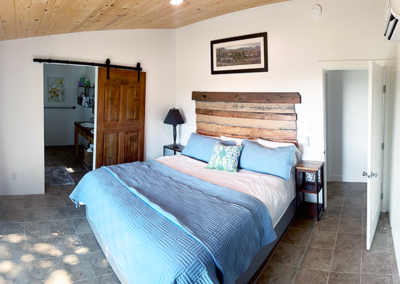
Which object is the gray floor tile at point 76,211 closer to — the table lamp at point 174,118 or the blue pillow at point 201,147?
the blue pillow at point 201,147

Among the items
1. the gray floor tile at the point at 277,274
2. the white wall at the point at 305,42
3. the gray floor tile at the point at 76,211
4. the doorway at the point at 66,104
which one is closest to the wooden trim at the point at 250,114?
the white wall at the point at 305,42

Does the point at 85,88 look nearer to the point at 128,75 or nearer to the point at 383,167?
the point at 128,75

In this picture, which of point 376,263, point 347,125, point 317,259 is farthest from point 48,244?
point 347,125

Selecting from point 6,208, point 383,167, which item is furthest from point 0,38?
point 383,167

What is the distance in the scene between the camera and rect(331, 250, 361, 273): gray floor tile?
269cm

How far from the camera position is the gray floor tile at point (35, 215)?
12.0ft

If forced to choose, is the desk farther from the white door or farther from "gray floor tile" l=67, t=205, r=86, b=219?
the white door

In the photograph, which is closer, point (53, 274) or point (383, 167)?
point (53, 274)

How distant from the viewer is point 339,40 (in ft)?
11.7

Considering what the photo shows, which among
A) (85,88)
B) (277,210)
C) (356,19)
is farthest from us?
(85,88)

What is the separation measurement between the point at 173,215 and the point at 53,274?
3.98 ft

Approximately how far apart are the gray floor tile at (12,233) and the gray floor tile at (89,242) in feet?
1.96

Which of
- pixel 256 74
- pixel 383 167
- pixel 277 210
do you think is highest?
pixel 256 74

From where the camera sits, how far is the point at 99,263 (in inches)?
110
